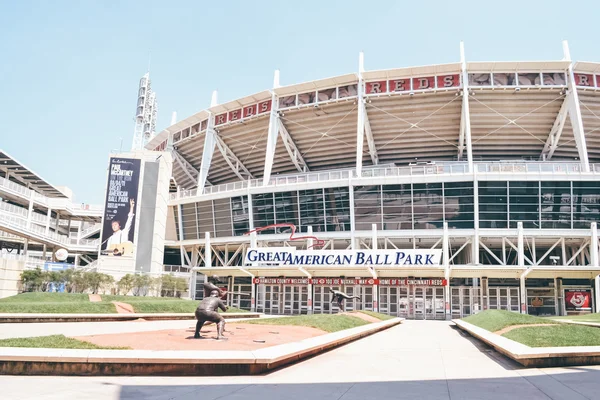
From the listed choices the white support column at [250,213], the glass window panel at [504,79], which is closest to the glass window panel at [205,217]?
the white support column at [250,213]

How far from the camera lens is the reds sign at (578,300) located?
138ft

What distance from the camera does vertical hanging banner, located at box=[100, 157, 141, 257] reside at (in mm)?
49122

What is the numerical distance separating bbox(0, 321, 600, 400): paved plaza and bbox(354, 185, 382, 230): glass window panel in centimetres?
3190

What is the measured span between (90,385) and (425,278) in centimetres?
3638

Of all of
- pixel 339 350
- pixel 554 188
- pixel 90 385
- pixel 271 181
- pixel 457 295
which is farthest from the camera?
pixel 271 181

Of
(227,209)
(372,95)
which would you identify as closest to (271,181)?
(227,209)

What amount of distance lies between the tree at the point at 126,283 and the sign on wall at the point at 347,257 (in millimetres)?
10629

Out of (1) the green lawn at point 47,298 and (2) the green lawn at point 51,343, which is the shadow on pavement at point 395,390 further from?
(1) the green lawn at point 47,298

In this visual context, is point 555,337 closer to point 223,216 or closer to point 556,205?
point 556,205

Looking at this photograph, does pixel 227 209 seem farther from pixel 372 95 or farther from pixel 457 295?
pixel 457 295

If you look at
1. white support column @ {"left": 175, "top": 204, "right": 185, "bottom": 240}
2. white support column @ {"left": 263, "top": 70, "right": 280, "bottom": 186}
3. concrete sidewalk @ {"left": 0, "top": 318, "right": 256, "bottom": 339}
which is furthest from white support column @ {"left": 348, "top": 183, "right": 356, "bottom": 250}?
concrete sidewalk @ {"left": 0, "top": 318, "right": 256, "bottom": 339}

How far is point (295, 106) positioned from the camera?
47.8 m

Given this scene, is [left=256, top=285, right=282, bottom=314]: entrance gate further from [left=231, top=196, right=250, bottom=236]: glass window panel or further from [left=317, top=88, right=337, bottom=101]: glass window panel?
[left=317, top=88, right=337, bottom=101]: glass window panel

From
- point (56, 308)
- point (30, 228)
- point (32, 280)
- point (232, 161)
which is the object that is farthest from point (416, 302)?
point (30, 228)
